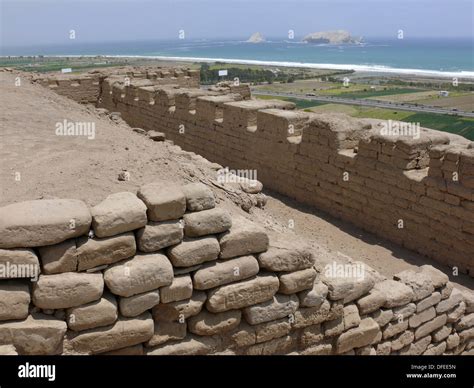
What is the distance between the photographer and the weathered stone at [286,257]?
4789mm

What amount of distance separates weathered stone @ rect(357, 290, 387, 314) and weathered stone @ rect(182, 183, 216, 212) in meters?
2.00

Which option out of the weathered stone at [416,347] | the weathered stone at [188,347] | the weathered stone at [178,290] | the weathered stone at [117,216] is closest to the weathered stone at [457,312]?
the weathered stone at [416,347]

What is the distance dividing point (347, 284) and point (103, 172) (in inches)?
110

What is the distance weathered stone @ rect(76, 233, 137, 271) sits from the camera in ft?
13.3

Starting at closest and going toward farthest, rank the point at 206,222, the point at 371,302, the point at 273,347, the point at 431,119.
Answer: the point at 206,222 → the point at 273,347 → the point at 371,302 → the point at 431,119

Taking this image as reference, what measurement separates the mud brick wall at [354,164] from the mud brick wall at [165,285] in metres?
3.60

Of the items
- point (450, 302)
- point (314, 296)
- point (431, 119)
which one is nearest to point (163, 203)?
point (314, 296)

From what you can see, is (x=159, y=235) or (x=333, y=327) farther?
(x=333, y=327)

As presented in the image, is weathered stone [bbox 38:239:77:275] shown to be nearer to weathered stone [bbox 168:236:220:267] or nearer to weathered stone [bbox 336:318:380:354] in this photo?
weathered stone [bbox 168:236:220:267]

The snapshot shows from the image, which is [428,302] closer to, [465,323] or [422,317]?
[422,317]

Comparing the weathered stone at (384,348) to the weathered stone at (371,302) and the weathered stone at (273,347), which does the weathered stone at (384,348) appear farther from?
the weathered stone at (273,347)

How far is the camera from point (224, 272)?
4566mm

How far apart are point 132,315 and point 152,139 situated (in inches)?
235
